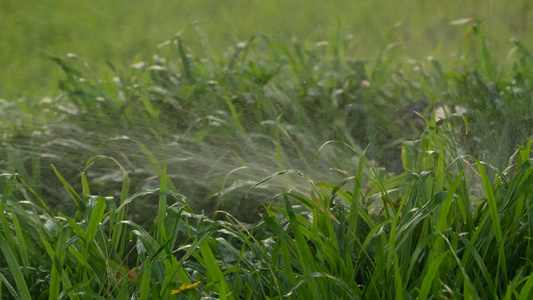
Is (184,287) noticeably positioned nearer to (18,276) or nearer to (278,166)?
(18,276)

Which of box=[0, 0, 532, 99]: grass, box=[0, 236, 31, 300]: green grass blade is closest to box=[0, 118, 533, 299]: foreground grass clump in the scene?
box=[0, 236, 31, 300]: green grass blade

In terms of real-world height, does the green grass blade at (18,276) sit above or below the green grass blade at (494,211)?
above

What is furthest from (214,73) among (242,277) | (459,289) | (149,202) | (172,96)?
(459,289)

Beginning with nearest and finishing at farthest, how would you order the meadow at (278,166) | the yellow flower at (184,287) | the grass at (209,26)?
the yellow flower at (184,287), the meadow at (278,166), the grass at (209,26)

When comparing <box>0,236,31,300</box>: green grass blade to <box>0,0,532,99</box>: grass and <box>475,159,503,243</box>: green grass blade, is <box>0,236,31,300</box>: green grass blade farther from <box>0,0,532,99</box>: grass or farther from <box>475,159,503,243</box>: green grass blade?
<box>0,0,532,99</box>: grass

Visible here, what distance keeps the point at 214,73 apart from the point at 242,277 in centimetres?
180

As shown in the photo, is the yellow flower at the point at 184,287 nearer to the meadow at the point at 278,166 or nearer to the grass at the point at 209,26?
the meadow at the point at 278,166

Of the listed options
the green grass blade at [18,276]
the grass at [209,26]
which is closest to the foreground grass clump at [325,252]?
the green grass blade at [18,276]

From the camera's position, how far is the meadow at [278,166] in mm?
1600

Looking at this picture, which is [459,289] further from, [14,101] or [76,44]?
[76,44]

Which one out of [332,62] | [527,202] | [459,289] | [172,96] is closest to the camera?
[459,289]

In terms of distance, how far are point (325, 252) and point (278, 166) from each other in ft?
3.03

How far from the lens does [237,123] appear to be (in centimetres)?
271

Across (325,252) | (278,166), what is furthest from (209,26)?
(325,252)
